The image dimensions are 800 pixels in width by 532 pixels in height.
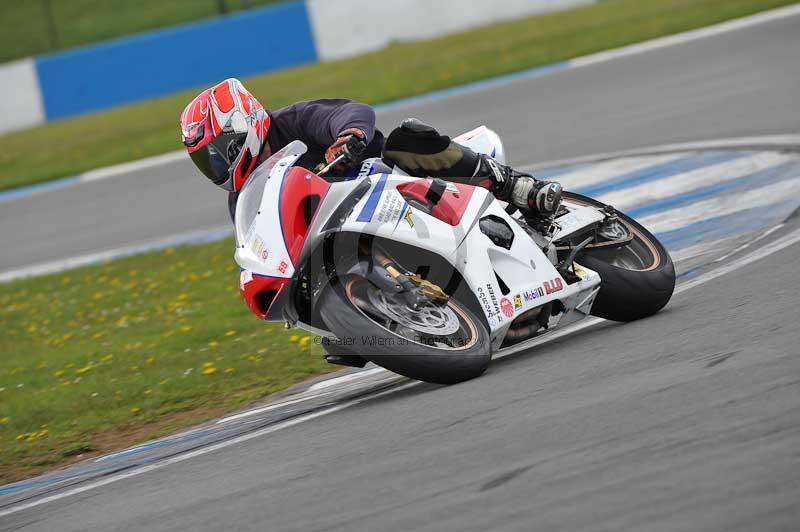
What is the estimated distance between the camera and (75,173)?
54.6 ft

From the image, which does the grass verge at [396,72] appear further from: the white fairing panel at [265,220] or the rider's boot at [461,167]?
the white fairing panel at [265,220]

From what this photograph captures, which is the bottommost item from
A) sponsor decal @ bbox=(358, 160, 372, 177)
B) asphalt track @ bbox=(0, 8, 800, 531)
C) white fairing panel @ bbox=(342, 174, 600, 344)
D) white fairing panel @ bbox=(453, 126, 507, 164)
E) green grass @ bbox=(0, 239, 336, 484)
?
green grass @ bbox=(0, 239, 336, 484)

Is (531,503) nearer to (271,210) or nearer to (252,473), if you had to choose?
(252,473)

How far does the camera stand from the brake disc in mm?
5051

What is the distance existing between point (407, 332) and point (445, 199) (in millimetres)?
730

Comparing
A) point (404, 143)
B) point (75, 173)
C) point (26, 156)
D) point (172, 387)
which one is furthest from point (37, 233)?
point (404, 143)

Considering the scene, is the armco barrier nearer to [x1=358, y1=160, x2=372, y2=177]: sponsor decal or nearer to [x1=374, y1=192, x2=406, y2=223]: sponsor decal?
[x1=358, y1=160, x2=372, y2=177]: sponsor decal

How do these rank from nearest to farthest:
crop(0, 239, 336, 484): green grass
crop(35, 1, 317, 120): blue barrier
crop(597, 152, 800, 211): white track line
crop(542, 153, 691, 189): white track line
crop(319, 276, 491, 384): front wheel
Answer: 1. crop(319, 276, 491, 384): front wheel
2. crop(0, 239, 336, 484): green grass
3. crop(597, 152, 800, 211): white track line
4. crop(542, 153, 691, 189): white track line
5. crop(35, 1, 317, 120): blue barrier

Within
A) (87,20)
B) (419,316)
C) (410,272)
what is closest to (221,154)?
(410,272)

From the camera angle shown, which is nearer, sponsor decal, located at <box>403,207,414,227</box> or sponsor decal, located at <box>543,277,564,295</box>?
sponsor decal, located at <box>403,207,414,227</box>

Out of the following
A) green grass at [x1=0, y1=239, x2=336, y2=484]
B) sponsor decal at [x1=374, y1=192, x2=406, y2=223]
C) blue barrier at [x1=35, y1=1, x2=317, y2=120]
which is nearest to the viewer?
sponsor decal at [x1=374, y1=192, x2=406, y2=223]

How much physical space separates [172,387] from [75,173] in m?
10.4

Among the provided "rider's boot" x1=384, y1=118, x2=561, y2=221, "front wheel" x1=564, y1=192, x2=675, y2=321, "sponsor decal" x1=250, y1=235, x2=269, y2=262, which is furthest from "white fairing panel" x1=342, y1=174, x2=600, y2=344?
"sponsor decal" x1=250, y1=235, x2=269, y2=262

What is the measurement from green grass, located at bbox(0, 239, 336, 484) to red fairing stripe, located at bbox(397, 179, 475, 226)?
1.32m
